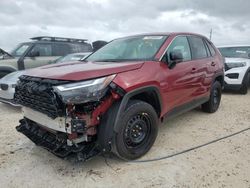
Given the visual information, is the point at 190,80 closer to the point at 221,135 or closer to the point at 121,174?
the point at 221,135

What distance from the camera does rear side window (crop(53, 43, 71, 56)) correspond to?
393 inches

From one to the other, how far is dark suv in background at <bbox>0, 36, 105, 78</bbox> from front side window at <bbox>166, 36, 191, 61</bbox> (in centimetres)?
593

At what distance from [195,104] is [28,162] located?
3021 millimetres

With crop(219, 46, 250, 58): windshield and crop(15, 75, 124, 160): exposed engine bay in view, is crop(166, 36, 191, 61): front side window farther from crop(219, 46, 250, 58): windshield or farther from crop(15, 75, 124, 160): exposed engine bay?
crop(219, 46, 250, 58): windshield

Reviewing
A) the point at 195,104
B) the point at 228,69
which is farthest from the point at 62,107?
the point at 228,69

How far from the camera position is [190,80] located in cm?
438

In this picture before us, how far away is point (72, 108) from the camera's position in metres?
2.83

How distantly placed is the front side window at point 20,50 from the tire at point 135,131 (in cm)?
695

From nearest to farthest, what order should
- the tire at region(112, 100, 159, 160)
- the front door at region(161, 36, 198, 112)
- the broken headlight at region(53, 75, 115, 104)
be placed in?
the broken headlight at region(53, 75, 115, 104) → the tire at region(112, 100, 159, 160) → the front door at region(161, 36, 198, 112)

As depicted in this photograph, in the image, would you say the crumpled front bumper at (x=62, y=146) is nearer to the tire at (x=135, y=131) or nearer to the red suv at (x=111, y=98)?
the red suv at (x=111, y=98)

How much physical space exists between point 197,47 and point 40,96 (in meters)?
3.23

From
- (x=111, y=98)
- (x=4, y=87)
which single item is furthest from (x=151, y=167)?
(x=4, y=87)

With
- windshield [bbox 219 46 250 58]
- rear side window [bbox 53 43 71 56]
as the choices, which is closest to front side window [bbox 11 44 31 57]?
rear side window [bbox 53 43 71 56]

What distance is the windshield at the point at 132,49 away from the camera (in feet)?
12.7
